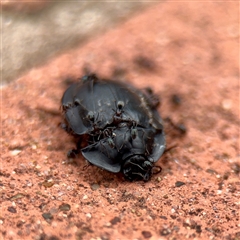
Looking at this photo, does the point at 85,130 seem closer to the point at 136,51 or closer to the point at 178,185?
the point at 178,185

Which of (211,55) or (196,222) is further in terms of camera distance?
(211,55)

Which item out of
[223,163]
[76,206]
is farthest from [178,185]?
[76,206]

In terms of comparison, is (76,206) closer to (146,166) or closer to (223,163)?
(146,166)

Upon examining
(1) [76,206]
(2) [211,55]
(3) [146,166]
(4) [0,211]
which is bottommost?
(2) [211,55]

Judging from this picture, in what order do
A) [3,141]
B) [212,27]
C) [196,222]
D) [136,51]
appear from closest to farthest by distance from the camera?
[196,222] < [3,141] < [136,51] < [212,27]

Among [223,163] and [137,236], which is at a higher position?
[137,236]

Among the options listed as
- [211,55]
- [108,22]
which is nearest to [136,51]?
[108,22]

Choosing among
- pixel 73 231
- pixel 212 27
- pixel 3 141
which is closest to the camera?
pixel 73 231
